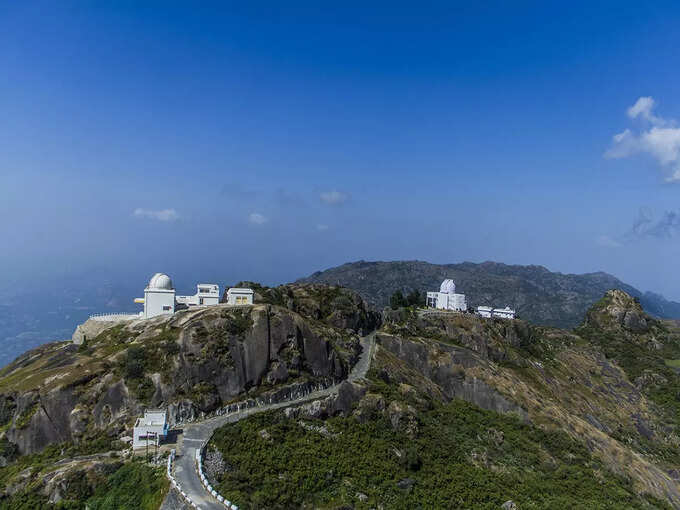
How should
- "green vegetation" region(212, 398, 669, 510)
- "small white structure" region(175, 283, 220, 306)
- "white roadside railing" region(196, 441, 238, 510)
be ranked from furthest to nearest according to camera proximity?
"small white structure" region(175, 283, 220, 306), "green vegetation" region(212, 398, 669, 510), "white roadside railing" region(196, 441, 238, 510)

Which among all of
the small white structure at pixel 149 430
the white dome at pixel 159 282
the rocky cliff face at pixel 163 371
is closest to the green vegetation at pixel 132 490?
the small white structure at pixel 149 430

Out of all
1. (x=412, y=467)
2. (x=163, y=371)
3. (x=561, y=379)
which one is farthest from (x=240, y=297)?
(x=561, y=379)

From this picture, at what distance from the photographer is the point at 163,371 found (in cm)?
5162

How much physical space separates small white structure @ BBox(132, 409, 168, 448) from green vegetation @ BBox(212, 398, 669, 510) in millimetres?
5244

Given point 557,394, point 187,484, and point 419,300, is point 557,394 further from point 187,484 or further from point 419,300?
point 187,484

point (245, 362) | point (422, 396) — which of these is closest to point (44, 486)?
point (245, 362)

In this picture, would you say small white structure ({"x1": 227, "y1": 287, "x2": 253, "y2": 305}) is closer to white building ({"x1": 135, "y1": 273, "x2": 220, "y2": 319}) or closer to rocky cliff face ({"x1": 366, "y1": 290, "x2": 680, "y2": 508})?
white building ({"x1": 135, "y1": 273, "x2": 220, "y2": 319})

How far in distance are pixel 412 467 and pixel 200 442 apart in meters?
22.8

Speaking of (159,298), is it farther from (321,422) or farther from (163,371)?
(321,422)

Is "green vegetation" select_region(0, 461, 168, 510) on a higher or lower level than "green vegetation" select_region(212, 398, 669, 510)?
higher

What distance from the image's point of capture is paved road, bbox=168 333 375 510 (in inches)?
1379

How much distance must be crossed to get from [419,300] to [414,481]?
3038 inches

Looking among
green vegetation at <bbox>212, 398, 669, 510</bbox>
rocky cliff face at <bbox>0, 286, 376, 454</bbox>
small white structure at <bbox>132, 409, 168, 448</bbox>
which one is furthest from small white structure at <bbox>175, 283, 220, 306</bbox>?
small white structure at <bbox>132, 409, 168, 448</bbox>

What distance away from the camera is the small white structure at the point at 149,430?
42.8m
